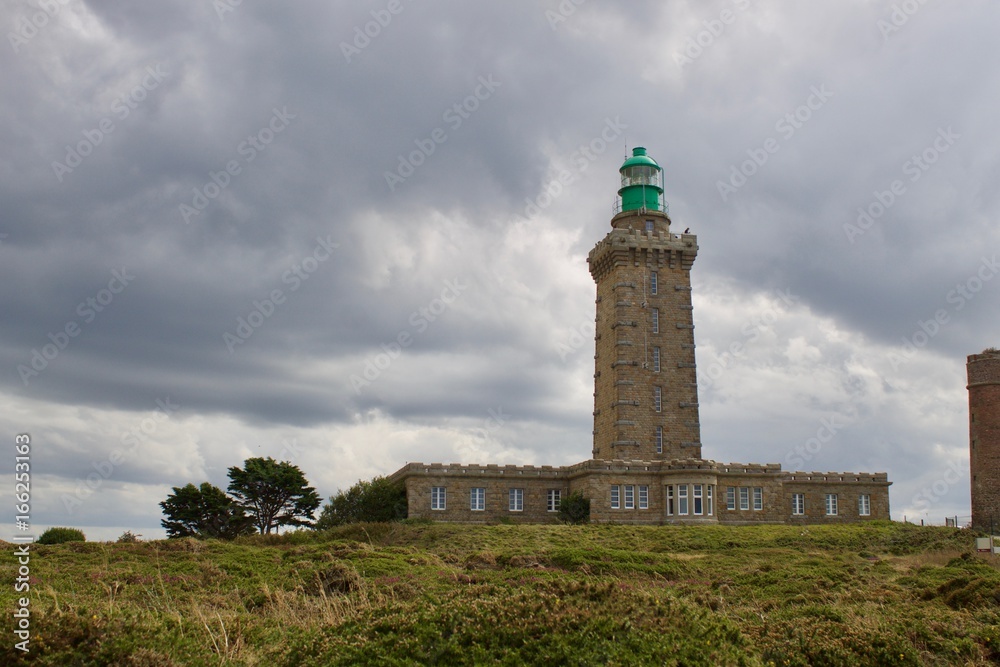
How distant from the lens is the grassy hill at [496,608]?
9.23m

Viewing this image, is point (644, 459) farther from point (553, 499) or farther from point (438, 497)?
point (438, 497)

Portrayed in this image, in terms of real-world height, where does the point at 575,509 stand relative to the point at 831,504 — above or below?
below

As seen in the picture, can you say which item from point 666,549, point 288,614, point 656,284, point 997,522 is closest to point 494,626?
point 288,614

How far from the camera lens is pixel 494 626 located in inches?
375

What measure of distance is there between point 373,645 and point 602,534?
104 feet

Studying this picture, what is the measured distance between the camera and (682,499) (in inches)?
1812

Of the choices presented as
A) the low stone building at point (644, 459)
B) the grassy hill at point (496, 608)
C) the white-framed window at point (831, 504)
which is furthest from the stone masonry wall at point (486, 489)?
the white-framed window at point (831, 504)

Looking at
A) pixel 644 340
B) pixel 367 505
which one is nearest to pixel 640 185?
pixel 644 340

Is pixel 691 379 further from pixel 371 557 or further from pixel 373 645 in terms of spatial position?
pixel 373 645

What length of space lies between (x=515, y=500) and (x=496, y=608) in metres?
38.5

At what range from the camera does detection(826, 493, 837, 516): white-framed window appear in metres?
50.6

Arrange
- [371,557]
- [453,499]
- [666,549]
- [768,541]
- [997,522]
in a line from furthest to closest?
1. [453,499]
2. [997,522]
3. [768,541]
4. [666,549]
5. [371,557]

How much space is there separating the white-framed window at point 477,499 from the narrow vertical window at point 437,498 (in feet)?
5.01

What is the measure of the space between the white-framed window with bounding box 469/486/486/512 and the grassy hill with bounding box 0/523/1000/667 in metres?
12.4
